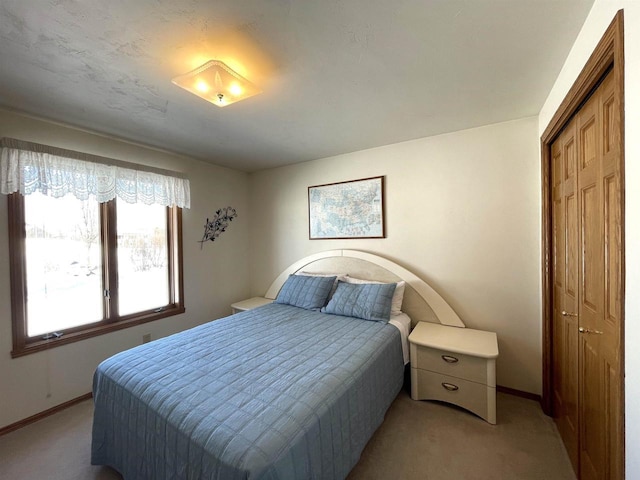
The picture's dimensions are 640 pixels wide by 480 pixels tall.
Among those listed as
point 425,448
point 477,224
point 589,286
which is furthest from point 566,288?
point 425,448

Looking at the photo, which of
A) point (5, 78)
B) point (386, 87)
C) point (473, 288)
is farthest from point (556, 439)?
point (5, 78)

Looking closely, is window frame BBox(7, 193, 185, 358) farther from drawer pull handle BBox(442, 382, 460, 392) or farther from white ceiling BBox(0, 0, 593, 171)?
drawer pull handle BBox(442, 382, 460, 392)

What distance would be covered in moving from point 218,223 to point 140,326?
1427 millimetres

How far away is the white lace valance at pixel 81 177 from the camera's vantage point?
1.94m

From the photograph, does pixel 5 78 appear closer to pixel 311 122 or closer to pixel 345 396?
pixel 311 122

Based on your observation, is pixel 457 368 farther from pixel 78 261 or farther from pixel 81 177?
pixel 81 177

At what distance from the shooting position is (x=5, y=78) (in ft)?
5.18

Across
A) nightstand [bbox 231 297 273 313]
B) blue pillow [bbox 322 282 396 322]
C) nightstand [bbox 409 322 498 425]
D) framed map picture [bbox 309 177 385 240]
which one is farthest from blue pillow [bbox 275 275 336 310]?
nightstand [bbox 409 322 498 425]

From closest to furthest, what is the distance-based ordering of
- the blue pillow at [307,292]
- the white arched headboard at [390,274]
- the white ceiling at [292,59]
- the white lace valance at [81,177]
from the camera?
1. the white ceiling at [292,59]
2. the white lace valance at [81,177]
3. the white arched headboard at [390,274]
4. the blue pillow at [307,292]

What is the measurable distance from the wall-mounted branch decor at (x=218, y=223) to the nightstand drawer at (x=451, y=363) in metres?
2.62

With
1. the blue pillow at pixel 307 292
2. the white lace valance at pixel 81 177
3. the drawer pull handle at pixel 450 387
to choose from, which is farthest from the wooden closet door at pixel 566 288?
the white lace valance at pixel 81 177

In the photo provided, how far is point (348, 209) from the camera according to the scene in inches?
121

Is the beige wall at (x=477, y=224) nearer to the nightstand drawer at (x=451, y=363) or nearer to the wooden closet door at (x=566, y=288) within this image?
the wooden closet door at (x=566, y=288)

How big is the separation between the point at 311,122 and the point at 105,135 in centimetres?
191
